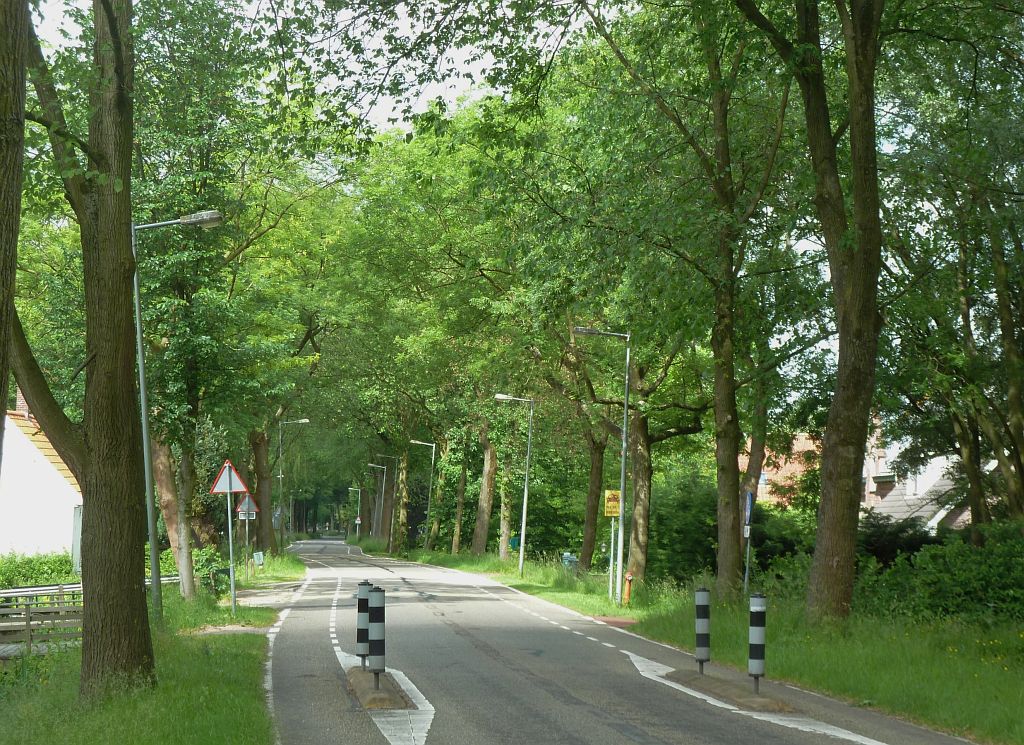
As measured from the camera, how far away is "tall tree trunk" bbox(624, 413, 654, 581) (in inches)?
1275

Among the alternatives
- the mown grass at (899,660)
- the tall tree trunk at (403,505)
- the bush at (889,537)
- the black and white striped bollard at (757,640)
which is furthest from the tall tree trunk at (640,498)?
the tall tree trunk at (403,505)

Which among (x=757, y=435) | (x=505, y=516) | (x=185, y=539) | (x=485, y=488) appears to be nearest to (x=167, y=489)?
(x=185, y=539)

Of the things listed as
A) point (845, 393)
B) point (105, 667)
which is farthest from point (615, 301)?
point (105, 667)

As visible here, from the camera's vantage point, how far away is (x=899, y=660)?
42.9 feet

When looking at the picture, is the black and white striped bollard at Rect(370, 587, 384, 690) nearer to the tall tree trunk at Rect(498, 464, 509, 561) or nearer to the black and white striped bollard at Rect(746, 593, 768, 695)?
the black and white striped bollard at Rect(746, 593, 768, 695)

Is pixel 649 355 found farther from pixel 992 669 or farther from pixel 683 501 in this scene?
pixel 992 669

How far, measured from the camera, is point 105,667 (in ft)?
36.9

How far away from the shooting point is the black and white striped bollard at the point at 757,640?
1176cm

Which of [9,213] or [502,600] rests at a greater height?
[9,213]

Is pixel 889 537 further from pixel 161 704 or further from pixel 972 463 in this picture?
pixel 161 704

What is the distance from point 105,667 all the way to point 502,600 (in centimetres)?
2051

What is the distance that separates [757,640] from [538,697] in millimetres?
2285

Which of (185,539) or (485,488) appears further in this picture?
(485,488)

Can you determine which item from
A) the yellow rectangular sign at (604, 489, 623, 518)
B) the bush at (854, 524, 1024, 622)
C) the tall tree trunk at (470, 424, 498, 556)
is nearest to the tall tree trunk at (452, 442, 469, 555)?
the tall tree trunk at (470, 424, 498, 556)
